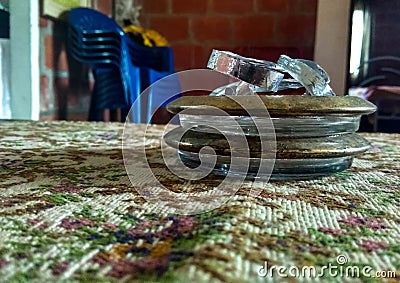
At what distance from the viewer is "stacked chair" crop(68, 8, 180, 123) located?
1.89 m

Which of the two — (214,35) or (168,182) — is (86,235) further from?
(214,35)

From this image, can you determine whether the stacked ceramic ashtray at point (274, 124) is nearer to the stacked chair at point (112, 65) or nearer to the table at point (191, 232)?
the table at point (191, 232)

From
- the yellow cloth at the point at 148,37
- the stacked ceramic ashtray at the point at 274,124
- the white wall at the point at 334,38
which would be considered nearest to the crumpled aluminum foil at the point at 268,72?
the stacked ceramic ashtray at the point at 274,124

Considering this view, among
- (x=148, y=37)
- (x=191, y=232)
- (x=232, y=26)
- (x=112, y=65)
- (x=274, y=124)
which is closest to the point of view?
A: (x=191, y=232)

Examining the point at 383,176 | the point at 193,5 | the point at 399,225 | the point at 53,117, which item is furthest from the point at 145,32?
the point at 399,225

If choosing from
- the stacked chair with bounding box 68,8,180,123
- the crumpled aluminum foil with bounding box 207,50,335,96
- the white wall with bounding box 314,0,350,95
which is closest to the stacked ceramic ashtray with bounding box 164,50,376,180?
the crumpled aluminum foil with bounding box 207,50,335,96

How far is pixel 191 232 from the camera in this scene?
0.22m

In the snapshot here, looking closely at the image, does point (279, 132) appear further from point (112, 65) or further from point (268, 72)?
point (112, 65)

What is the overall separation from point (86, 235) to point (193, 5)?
2.62 meters

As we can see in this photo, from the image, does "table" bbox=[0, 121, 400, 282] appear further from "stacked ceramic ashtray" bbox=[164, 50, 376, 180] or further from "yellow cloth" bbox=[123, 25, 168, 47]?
"yellow cloth" bbox=[123, 25, 168, 47]

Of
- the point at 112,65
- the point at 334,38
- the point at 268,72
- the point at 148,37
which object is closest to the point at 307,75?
the point at 268,72

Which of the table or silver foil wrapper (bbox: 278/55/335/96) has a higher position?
silver foil wrapper (bbox: 278/55/335/96)

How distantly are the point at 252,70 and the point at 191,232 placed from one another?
7.6 inches

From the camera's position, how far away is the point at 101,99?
6.81 feet
